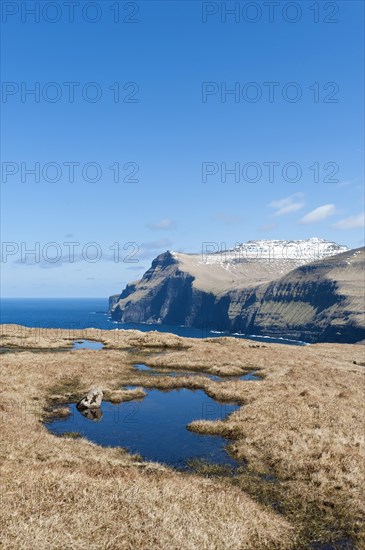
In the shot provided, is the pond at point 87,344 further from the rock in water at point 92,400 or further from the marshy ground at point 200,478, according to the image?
the rock in water at point 92,400

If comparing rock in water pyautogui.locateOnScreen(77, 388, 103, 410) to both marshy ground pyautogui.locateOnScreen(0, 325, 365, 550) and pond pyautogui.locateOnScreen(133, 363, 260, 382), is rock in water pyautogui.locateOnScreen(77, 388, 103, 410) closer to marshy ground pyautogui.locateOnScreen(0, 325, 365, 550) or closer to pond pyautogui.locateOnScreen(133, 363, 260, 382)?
marshy ground pyautogui.locateOnScreen(0, 325, 365, 550)

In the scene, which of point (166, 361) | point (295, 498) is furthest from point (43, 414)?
point (166, 361)

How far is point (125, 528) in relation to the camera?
39.7 feet

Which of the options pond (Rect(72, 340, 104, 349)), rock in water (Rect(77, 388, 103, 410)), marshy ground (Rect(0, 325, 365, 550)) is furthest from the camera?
pond (Rect(72, 340, 104, 349))

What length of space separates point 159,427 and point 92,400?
6.53m

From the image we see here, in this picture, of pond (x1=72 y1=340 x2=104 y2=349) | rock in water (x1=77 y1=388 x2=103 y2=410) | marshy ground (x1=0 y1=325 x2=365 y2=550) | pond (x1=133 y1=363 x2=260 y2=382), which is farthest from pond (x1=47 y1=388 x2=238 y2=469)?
pond (x1=72 y1=340 x2=104 y2=349)

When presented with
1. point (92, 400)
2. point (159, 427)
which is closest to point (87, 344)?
point (92, 400)

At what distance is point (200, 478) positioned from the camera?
1808 centimetres

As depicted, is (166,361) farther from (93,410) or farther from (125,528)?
(125,528)

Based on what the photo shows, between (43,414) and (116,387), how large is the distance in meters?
9.42

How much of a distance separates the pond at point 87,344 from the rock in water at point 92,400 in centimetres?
3245

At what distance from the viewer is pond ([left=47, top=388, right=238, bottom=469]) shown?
21.7 metres

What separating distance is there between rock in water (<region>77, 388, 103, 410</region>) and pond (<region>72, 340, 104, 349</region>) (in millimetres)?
32455

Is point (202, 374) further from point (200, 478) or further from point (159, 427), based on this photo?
point (200, 478)
